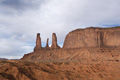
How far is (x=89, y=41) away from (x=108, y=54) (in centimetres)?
1707

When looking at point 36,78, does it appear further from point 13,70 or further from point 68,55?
point 68,55

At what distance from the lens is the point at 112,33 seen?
63438mm

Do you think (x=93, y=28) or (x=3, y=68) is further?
(x=93, y=28)

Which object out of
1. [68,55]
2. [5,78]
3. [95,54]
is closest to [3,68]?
[5,78]

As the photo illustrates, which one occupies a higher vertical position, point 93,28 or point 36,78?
point 93,28

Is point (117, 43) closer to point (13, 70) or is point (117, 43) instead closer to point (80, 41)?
point (80, 41)

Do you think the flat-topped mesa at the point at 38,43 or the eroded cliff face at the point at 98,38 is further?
the flat-topped mesa at the point at 38,43

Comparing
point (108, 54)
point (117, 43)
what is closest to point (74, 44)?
point (117, 43)

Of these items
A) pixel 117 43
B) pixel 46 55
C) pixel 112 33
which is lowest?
pixel 46 55

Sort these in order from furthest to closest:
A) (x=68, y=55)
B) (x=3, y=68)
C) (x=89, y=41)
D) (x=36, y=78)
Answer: (x=89, y=41), (x=68, y=55), (x=36, y=78), (x=3, y=68)

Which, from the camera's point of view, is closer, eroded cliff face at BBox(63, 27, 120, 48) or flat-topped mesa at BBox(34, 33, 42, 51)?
eroded cliff face at BBox(63, 27, 120, 48)

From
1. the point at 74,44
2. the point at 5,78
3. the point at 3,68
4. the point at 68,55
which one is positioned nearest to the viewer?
the point at 5,78

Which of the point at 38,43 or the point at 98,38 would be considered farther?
the point at 38,43

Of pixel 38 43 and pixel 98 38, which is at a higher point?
pixel 98 38
